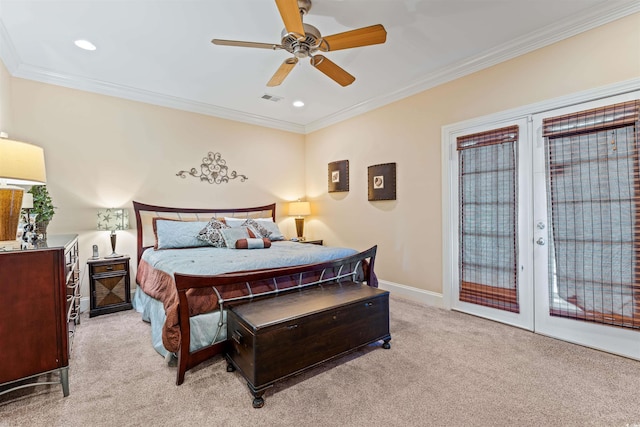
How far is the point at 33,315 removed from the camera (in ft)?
5.86

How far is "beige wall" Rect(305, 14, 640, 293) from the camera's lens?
2508mm

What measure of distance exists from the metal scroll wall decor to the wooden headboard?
1.61 ft

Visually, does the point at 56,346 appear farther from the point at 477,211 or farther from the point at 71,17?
the point at 477,211

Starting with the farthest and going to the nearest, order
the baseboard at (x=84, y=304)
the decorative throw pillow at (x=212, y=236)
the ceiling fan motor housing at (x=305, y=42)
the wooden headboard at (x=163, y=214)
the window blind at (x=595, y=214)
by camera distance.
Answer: the wooden headboard at (x=163, y=214) < the decorative throw pillow at (x=212, y=236) < the baseboard at (x=84, y=304) < the window blind at (x=595, y=214) < the ceiling fan motor housing at (x=305, y=42)

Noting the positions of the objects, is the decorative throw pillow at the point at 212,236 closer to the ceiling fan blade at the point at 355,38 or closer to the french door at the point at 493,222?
the ceiling fan blade at the point at 355,38

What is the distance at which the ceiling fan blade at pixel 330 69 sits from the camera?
2.45m

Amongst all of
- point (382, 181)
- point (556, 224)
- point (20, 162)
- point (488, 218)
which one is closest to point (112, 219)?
point (20, 162)

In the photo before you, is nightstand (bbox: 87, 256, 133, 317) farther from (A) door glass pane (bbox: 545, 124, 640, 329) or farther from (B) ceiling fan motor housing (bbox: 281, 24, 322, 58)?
(A) door glass pane (bbox: 545, 124, 640, 329)

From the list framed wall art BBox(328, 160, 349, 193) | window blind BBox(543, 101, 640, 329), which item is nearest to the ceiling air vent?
framed wall art BBox(328, 160, 349, 193)

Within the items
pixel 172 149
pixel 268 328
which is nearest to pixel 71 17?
pixel 172 149

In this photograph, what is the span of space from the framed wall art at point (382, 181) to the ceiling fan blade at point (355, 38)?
2075 millimetres

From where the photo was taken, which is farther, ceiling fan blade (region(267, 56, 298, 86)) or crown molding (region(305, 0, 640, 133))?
ceiling fan blade (region(267, 56, 298, 86))

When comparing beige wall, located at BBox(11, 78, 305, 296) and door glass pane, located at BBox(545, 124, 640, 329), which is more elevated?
beige wall, located at BBox(11, 78, 305, 296)

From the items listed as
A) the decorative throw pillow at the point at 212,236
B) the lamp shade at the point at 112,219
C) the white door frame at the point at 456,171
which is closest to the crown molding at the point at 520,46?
the white door frame at the point at 456,171
